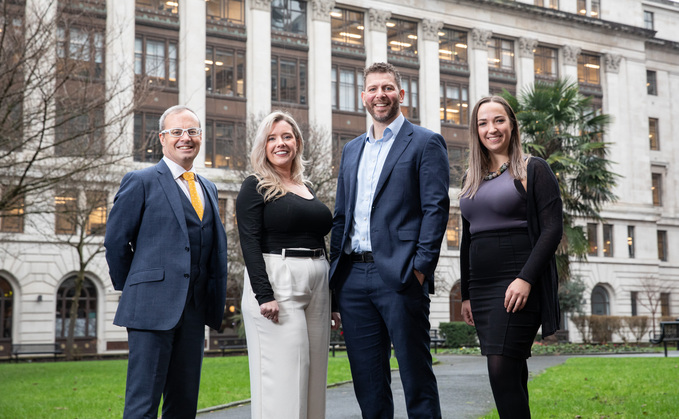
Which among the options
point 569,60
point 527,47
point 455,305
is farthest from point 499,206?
point 569,60

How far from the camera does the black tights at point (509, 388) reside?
5.04 m

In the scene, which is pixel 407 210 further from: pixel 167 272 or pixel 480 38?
pixel 480 38

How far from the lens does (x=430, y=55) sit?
4684 cm

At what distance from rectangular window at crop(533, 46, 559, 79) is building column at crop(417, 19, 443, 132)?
8397 millimetres

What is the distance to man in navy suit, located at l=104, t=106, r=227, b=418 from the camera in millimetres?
5426

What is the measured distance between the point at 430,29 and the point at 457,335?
A: 20226mm

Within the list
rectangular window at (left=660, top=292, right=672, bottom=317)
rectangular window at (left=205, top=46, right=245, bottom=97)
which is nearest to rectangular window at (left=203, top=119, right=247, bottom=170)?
rectangular window at (left=205, top=46, right=245, bottom=97)

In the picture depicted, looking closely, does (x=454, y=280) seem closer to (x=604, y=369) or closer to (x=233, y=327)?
(x=233, y=327)

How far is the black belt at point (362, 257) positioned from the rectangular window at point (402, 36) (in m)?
41.8

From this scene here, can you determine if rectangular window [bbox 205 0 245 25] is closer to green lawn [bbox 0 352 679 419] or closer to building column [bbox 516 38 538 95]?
building column [bbox 516 38 538 95]

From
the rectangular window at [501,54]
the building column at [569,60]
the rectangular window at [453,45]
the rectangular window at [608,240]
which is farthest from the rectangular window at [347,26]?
the rectangular window at [608,240]

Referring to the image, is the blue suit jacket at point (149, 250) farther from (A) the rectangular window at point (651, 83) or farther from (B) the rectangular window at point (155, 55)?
(A) the rectangular window at point (651, 83)

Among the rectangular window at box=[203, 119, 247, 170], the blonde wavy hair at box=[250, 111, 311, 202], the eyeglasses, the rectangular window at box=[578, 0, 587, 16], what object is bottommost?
the blonde wavy hair at box=[250, 111, 311, 202]

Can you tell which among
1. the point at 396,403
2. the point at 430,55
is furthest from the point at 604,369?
the point at 430,55
